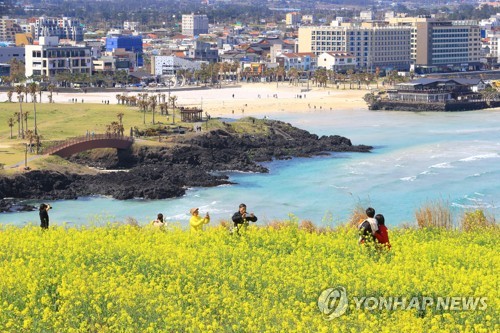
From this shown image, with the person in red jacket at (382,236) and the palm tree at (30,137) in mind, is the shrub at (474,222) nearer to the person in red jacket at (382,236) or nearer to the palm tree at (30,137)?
the person in red jacket at (382,236)

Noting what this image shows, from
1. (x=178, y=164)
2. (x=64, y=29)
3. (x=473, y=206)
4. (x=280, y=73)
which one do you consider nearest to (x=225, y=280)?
(x=473, y=206)

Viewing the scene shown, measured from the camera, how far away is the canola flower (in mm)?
15570

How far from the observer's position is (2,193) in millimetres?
49531

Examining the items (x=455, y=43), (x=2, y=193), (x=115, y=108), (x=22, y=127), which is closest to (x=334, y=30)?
(x=455, y=43)

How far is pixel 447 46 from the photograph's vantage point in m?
162

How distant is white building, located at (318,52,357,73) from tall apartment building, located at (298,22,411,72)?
241 cm

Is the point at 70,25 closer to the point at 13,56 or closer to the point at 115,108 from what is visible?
the point at 13,56

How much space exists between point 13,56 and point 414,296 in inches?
5182

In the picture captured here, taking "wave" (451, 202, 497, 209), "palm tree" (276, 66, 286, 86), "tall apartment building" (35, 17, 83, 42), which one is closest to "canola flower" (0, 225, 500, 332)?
"wave" (451, 202, 497, 209)

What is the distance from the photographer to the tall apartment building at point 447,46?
15912 centimetres

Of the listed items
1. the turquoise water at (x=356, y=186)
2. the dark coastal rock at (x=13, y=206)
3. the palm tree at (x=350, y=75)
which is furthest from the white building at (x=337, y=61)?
the dark coastal rock at (x=13, y=206)

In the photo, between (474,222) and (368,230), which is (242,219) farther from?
(474,222)

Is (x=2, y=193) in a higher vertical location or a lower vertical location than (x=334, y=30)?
lower

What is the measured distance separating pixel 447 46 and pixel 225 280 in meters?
149
